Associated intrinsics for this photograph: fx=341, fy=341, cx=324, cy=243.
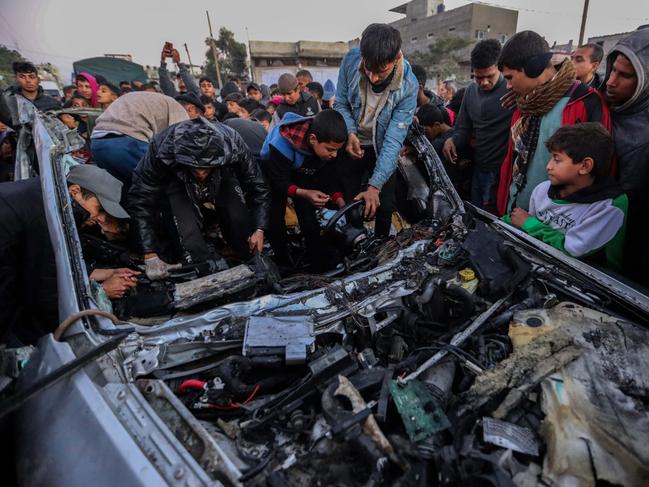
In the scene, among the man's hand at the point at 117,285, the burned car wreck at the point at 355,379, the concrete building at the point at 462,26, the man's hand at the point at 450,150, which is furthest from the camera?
the concrete building at the point at 462,26

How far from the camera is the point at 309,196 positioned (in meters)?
2.76

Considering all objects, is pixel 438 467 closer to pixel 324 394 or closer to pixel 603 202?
pixel 324 394

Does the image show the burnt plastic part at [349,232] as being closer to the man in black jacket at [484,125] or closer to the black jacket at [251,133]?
the black jacket at [251,133]

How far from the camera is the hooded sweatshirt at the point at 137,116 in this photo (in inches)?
120

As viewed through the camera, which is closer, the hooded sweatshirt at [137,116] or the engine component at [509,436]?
the engine component at [509,436]

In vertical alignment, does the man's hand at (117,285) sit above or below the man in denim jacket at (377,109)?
below

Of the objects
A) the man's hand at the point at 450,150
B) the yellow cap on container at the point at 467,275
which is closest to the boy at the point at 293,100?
the man's hand at the point at 450,150

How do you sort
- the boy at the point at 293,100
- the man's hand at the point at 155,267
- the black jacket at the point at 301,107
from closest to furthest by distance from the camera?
the man's hand at the point at 155,267
the boy at the point at 293,100
the black jacket at the point at 301,107

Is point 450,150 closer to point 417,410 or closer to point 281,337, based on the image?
point 281,337

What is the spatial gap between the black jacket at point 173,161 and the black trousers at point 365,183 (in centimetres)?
90

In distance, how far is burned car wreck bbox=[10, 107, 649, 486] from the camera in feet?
3.24

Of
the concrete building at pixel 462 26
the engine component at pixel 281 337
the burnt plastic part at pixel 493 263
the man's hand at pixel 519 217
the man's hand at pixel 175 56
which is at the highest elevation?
the concrete building at pixel 462 26

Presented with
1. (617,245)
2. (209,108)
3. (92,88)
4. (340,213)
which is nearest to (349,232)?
(340,213)

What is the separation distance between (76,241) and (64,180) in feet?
1.39
